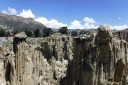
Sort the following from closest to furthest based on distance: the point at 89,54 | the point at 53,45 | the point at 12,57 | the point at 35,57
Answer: the point at 89,54, the point at 12,57, the point at 35,57, the point at 53,45

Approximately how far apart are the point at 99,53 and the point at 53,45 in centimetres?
1872

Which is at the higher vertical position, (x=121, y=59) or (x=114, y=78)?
(x=121, y=59)

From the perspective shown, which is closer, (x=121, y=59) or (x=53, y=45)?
(x=121, y=59)

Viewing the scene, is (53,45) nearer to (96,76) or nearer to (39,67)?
(39,67)

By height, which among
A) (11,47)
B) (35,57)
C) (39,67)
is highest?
(11,47)

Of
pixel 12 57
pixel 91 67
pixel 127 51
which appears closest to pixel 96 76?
pixel 91 67

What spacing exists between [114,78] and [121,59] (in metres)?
1.73

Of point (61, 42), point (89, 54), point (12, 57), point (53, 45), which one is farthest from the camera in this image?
point (61, 42)

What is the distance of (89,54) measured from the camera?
1492 centimetres

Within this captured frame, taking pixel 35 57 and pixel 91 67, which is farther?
pixel 35 57

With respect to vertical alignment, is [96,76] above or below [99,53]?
below

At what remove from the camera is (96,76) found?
14016 millimetres

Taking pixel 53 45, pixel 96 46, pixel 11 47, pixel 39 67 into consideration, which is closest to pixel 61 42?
pixel 53 45

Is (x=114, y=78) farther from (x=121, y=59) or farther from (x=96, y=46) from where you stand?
(x=96, y=46)
